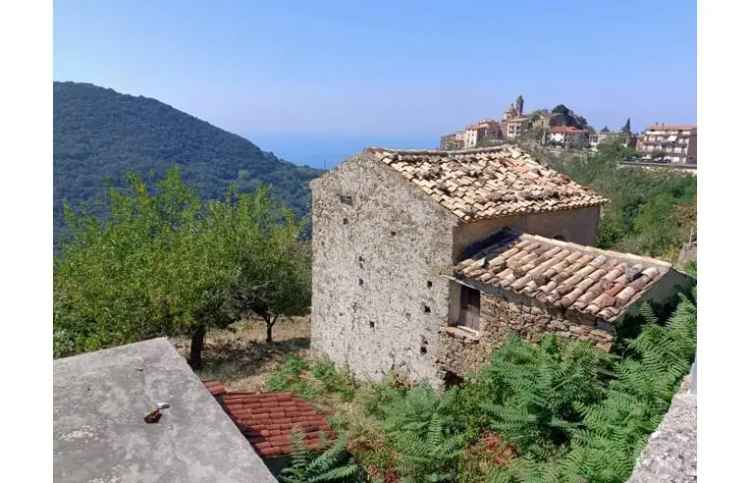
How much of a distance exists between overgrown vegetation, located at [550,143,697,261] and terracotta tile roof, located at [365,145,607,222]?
7.28 metres

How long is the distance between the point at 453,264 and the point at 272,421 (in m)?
4.78

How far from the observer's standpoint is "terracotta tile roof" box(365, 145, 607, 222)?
34.2 ft

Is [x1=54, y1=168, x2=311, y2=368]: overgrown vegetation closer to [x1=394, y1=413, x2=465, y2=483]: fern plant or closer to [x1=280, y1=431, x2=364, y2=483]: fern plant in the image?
[x1=394, y1=413, x2=465, y2=483]: fern plant

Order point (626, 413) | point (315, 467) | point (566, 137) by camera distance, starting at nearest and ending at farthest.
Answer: point (315, 467) < point (626, 413) < point (566, 137)

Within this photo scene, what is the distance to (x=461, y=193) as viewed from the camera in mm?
10664

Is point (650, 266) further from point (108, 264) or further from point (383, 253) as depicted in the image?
point (108, 264)

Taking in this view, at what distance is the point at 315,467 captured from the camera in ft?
18.9

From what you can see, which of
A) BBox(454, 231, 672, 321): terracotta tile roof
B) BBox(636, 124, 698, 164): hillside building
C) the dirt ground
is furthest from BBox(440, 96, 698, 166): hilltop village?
BBox(454, 231, 672, 321): terracotta tile roof

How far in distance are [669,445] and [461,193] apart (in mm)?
7854

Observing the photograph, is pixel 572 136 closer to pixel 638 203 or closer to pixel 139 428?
pixel 638 203

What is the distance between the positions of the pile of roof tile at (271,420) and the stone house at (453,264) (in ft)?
12.6

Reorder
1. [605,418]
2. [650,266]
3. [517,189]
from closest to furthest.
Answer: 1. [605,418]
2. [650,266]
3. [517,189]

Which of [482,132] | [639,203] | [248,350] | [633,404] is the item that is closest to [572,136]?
[482,132]
